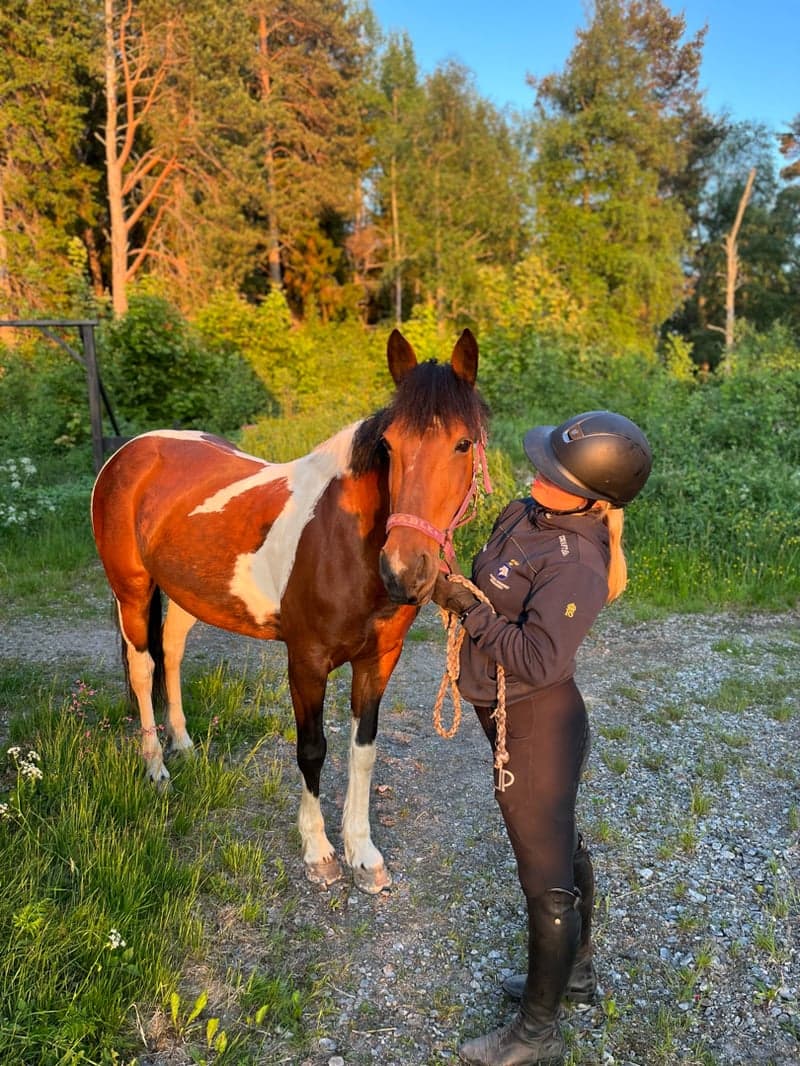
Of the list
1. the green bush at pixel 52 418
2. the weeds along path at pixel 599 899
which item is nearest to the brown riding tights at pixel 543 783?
the weeds along path at pixel 599 899

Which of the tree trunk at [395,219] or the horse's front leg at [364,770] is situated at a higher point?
the tree trunk at [395,219]

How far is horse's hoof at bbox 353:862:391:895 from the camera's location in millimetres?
2623

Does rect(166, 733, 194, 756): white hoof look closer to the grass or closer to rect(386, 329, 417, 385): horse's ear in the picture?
the grass

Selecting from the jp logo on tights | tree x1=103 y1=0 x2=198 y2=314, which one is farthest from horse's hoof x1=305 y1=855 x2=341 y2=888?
tree x1=103 y1=0 x2=198 y2=314

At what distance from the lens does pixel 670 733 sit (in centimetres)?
397

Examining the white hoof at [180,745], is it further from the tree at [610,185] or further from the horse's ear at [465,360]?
the tree at [610,185]

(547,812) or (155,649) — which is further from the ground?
(547,812)

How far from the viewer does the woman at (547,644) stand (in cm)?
158

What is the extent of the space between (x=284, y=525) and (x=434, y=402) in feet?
3.50

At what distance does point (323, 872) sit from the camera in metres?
2.66

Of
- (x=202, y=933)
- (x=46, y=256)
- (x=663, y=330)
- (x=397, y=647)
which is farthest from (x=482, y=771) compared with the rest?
(x=663, y=330)

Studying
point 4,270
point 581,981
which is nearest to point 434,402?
point 581,981

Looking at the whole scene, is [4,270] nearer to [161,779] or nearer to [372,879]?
[161,779]

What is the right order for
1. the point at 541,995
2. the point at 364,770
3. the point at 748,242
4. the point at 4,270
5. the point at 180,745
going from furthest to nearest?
the point at 748,242
the point at 4,270
the point at 180,745
the point at 364,770
the point at 541,995
